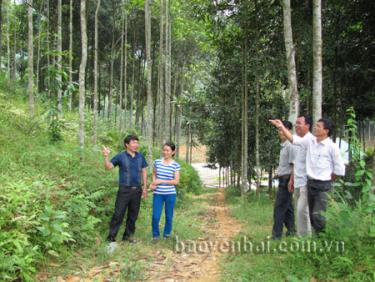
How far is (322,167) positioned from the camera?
4.93 m

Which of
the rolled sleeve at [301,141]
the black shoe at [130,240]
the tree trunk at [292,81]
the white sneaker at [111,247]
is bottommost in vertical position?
the black shoe at [130,240]

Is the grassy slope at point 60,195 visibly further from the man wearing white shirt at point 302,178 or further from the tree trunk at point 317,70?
the tree trunk at point 317,70

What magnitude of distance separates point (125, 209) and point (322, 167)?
297 cm

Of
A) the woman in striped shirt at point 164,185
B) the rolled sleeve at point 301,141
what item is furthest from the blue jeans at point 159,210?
the rolled sleeve at point 301,141

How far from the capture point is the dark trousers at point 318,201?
4926 millimetres

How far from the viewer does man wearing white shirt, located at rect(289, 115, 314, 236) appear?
536 centimetres

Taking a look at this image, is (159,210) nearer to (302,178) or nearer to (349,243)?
(302,178)

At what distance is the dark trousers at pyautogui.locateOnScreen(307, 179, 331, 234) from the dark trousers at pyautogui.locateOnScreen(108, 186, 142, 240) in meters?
2.63

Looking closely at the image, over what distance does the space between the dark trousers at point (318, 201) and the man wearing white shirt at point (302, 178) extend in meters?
0.33

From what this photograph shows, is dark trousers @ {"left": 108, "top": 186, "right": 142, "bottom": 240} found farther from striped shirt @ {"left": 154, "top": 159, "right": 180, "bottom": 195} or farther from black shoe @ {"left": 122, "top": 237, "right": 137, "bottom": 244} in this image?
striped shirt @ {"left": 154, "top": 159, "right": 180, "bottom": 195}

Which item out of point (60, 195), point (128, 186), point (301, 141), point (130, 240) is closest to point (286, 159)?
point (301, 141)

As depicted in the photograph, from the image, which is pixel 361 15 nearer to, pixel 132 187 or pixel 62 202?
pixel 132 187

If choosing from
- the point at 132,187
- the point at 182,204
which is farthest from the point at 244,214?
the point at 132,187

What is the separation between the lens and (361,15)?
36.5ft
